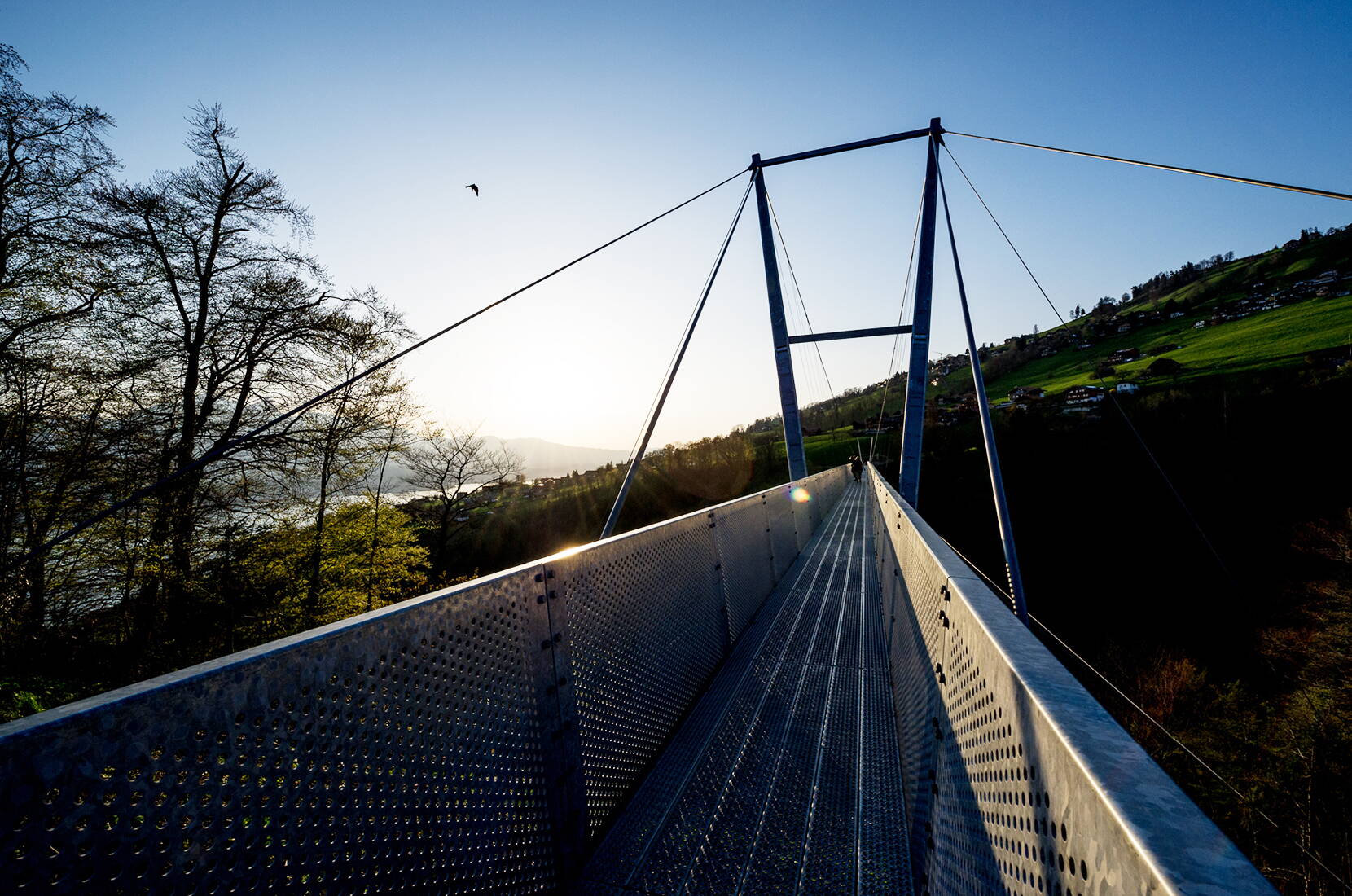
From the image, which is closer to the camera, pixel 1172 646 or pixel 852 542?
pixel 852 542

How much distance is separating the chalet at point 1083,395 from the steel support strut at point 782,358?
158 feet

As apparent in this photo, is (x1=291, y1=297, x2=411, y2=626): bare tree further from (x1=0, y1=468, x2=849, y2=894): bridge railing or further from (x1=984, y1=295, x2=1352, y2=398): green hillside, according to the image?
(x1=984, y1=295, x2=1352, y2=398): green hillside

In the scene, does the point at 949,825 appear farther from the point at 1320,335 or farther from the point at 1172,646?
the point at 1320,335

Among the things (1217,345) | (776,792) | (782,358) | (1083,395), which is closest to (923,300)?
(782,358)

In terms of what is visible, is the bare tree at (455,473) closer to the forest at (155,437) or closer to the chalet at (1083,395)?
the forest at (155,437)

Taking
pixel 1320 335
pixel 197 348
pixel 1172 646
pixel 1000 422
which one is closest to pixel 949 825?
pixel 197 348

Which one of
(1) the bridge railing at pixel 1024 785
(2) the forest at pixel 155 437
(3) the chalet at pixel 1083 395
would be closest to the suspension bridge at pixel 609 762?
(1) the bridge railing at pixel 1024 785

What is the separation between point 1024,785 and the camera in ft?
3.48

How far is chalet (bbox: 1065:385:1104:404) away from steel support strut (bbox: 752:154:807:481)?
158 ft

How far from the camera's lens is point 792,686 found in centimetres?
375

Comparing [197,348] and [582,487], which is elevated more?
[197,348]

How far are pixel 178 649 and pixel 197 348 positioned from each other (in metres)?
Result: 5.74

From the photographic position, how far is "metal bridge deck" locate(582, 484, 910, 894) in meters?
2.11

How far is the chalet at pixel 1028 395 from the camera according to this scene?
5196cm
